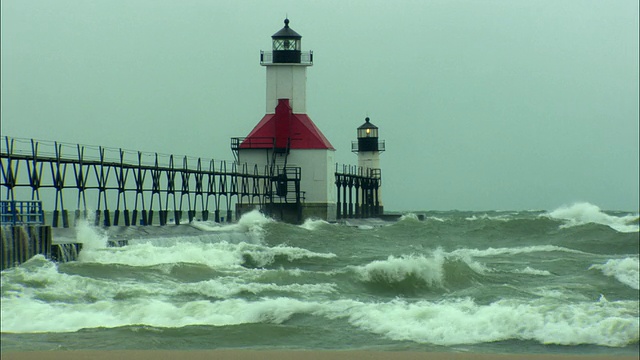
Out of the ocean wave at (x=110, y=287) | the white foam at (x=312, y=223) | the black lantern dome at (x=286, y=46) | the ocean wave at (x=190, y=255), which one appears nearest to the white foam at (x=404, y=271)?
the ocean wave at (x=110, y=287)

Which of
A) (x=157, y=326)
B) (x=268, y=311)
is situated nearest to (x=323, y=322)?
(x=268, y=311)

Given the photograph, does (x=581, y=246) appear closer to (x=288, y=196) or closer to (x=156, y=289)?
(x=288, y=196)

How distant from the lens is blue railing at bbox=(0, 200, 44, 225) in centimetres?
1867

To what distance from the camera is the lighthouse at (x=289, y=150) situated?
45.2 m

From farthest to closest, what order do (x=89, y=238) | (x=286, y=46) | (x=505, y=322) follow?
(x=286, y=46)
(x=89, y=238)
(x=505, y=322)

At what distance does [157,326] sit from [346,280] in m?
6.73

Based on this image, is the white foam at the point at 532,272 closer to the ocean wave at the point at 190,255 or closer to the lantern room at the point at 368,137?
the ocean wave at the point at 190,255

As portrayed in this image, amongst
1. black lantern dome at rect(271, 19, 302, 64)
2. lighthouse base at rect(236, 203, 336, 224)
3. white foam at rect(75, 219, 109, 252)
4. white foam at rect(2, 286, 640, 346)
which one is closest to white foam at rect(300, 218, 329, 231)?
lighthouse base at rect(236, 203, 336, 224)

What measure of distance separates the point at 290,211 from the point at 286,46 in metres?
8.16

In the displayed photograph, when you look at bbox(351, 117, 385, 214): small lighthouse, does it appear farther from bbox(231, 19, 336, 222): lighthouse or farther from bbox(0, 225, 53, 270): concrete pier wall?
bbox(0, 225, 53, 270): concrete pier wall

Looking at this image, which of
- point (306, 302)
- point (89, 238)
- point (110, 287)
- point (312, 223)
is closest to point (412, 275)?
point (306, 302)

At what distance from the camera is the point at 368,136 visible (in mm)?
59375

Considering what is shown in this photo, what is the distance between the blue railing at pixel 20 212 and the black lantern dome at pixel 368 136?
40084mm

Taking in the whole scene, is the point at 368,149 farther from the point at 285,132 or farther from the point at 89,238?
the point at 89,238
